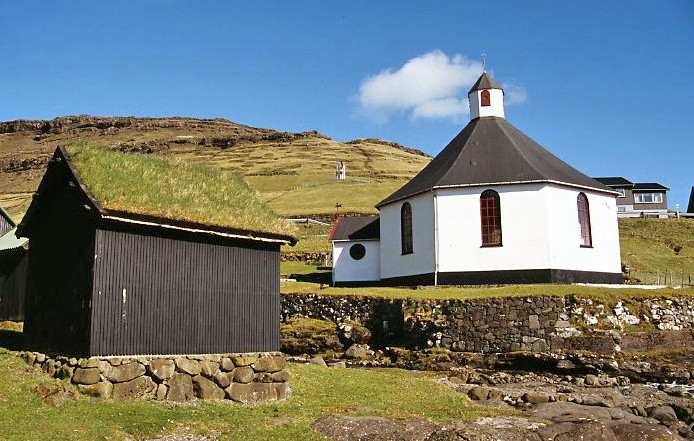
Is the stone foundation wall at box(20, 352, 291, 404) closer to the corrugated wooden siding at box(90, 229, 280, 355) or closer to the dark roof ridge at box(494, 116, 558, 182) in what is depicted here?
the corrugated wooden siding at box(90, 229, 280, 355)

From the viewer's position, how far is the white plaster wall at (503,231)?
34469mm

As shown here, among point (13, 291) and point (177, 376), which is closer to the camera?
point (177, 376)

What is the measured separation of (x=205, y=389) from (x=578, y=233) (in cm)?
2600

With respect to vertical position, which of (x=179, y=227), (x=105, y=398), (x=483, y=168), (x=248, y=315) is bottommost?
(x=105, y=398)

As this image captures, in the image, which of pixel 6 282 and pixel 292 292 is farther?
pixel 292 292

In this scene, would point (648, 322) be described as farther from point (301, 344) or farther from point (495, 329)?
point (301, 344)

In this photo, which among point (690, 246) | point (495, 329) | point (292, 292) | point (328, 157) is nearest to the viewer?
point (495, 329)

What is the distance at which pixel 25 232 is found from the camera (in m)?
19.2

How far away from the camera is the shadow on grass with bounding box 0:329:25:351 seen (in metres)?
18.5

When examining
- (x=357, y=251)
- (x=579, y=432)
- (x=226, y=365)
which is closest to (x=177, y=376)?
(x=226, y=365)

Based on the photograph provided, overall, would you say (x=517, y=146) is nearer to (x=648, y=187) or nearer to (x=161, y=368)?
(x=161, y=368)

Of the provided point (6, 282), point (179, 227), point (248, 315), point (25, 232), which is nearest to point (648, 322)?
point (248, 315)

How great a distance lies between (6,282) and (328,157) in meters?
135

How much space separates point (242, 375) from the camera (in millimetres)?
16641
